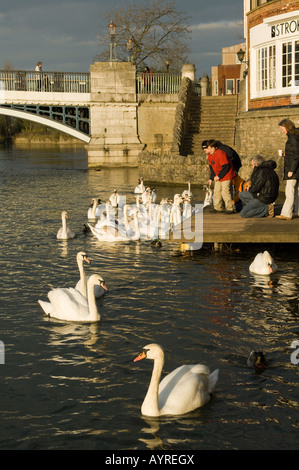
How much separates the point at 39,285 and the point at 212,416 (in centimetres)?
640

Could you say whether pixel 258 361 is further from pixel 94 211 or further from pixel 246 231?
pixel 94 211

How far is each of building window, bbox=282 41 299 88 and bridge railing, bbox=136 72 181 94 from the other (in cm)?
1972

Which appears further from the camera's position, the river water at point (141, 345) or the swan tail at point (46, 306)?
the swan tail at point (46, 306)

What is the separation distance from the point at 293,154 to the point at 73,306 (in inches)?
244

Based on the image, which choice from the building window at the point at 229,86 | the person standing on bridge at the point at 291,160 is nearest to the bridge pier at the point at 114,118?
the building window at the point at 229,86

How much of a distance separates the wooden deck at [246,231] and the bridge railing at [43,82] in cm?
3208

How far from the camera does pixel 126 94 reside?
45.5m

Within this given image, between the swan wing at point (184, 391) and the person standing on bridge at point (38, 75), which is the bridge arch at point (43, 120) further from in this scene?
the swan wing at point (184, 391)

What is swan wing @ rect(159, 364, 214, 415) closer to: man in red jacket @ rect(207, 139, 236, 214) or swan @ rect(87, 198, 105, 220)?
man in red jacket @ rect(207, 139, 236, 214)

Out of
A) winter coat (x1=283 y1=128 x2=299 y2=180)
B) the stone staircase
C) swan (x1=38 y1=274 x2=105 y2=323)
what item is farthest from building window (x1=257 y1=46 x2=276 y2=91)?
swan (x1=38 y1=274 x2=105 y2=323)

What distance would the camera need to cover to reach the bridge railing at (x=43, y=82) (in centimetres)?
4606

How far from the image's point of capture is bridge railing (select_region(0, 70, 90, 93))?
4606 cm

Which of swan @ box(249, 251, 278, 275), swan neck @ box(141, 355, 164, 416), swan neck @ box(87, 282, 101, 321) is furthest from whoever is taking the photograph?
swan @ box(249, 251, 278, 275)

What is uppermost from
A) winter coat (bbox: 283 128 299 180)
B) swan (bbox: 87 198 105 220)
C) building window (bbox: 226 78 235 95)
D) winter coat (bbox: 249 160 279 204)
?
building window (bbox: 226 78 235 95)
